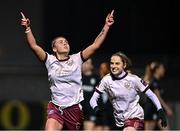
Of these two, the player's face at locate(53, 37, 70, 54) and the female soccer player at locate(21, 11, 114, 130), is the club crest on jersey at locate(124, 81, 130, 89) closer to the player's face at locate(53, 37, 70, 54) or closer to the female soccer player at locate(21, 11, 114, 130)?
the female soccer player at locate(21, 11, 114, 130)

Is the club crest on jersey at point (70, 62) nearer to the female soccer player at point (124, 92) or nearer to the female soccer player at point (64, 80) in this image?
the female soccer player at point (64, 80)

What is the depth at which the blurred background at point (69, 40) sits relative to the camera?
21.8m

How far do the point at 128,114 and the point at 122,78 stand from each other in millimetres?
550

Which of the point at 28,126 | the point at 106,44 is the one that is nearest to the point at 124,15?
the point at 106,44

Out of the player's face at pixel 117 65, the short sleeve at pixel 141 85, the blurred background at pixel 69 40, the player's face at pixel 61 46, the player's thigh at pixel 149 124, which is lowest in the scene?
the player's thigh at pixel 149 124

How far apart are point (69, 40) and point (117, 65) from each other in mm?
8571

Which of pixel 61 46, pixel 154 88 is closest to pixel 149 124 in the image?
pixel 154 88

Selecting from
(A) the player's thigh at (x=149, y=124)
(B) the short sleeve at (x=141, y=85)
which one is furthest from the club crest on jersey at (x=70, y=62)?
(A) the player's thigh at (x=149, y=124)

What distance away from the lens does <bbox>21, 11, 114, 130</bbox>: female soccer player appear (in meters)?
13.5

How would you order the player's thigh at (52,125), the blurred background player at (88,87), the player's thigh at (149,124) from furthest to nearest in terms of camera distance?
the player's thigh at (149,124), the blurred background player at (88,87), the player's thigh at (52,125)

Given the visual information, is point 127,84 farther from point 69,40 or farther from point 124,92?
point 69,40

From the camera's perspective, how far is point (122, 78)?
44.5 ft

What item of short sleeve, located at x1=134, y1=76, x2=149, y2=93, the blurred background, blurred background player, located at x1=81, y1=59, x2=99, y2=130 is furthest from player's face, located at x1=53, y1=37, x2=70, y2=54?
the blurred background

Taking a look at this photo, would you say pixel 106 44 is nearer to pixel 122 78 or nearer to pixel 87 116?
pixel 87 116
